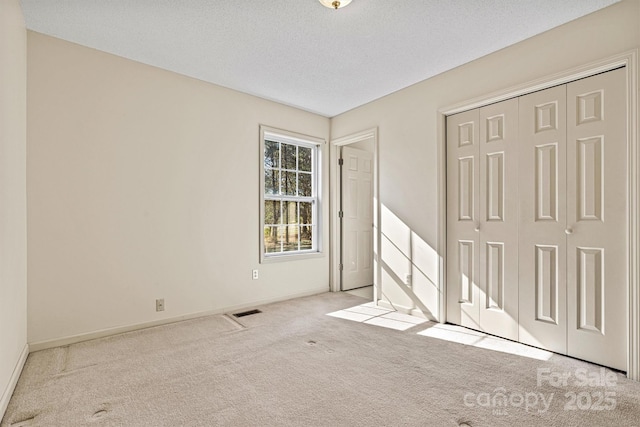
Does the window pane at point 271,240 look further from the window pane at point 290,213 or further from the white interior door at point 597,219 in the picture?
the white interior door at point 597,219

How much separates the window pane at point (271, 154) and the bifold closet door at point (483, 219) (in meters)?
2.21

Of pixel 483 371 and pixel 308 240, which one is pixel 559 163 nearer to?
pixel 483 371

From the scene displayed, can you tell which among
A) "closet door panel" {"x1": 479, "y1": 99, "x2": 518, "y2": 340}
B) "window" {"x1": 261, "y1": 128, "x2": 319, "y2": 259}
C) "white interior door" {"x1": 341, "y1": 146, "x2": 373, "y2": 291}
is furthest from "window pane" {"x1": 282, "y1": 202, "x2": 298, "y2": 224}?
"closet door panel" {"x1": 479, "y1": 99, "x2": 518, "y2": 340}

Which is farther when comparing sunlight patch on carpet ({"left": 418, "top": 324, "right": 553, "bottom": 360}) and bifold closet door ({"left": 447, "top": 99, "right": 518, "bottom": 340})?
bifold closet door ({"left": 447, "top": 99, "right": 518, "bottom": 340})

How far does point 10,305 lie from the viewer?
2.04 meters

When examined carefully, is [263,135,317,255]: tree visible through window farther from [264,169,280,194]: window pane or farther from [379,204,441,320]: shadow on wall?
[379,204,441,320]: shadow on wall

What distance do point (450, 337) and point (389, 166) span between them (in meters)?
2.04

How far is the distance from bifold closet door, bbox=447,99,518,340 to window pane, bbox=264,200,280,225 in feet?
7.17

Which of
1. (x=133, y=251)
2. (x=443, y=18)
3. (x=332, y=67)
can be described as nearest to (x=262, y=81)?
(x=332, y=67)

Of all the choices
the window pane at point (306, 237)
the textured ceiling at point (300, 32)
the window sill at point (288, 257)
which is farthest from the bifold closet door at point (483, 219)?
the window pane at point (306, 237)

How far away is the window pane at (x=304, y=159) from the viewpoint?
462 centimetres

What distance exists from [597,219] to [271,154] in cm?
347

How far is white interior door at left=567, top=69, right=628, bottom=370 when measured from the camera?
2262mm

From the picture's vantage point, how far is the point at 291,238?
448 cm
